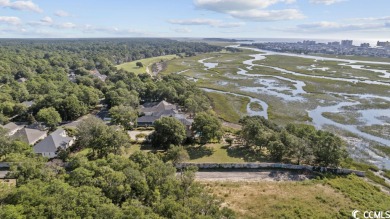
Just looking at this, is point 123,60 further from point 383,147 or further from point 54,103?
point 383,147

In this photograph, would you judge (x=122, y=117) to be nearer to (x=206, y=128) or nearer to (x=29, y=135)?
(x=29, y=135)

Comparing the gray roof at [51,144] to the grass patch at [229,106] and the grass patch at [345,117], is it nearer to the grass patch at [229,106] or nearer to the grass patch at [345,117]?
the grass patch at [229,106]

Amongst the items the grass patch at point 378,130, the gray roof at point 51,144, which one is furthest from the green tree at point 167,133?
the grass patch at point 378,130

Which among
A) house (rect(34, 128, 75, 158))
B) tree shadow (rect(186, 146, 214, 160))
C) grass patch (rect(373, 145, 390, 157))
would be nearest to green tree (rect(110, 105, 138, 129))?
house (rect(34, 128, 75, 158))

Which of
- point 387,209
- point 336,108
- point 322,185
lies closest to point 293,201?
point 322,185

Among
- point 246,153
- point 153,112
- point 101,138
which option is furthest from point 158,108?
point 246,153
